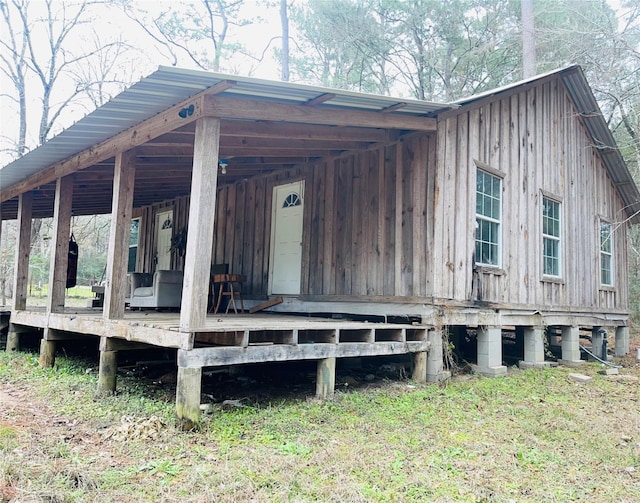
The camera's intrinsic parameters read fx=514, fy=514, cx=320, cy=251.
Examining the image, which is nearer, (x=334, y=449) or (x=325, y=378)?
(x=334, y=449)

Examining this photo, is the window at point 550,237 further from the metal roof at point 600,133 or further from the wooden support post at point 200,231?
the wooden support post at point 200,231

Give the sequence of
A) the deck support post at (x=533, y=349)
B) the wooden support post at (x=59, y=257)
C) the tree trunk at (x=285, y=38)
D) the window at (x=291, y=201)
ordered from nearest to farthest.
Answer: the wooden support post at (x=59, y=257)
the deck support post at (x=533, y=349)
the window at (x=291, y=201)
the tree trunk at (x=285, y=38)

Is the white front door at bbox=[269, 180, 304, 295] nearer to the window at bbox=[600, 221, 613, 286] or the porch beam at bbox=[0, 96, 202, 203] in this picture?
the porch beam at bbox=[0, 96, 202, 203]

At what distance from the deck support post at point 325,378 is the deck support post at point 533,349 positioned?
13.6 ft

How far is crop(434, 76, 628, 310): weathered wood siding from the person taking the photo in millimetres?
6824

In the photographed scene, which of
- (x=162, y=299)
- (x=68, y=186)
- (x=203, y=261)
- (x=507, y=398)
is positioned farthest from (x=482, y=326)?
(x=68, y=186)

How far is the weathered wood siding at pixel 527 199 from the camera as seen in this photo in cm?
682

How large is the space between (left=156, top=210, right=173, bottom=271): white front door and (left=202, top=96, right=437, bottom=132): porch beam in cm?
715

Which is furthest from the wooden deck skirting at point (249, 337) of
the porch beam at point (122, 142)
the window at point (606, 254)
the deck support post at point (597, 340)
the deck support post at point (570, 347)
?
the window at point (606, 254)

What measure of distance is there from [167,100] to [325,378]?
3054mm

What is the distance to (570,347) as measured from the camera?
909 centimetres

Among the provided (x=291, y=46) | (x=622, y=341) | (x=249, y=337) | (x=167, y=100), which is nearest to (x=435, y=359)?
(x=249, y=337)

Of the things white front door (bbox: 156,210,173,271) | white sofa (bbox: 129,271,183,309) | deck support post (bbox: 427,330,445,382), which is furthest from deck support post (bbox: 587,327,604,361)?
white front door (bbox: 156,210,173,271)

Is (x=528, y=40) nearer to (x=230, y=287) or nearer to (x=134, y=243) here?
(x=230, y=287)
